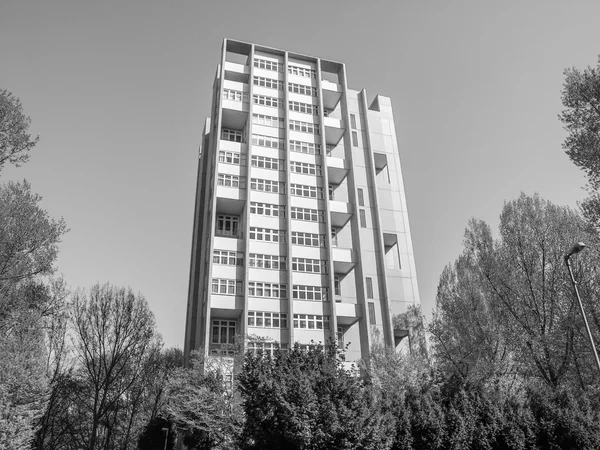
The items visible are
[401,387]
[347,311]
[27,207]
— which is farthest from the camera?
[347,311]

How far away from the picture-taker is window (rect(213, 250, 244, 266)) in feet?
132

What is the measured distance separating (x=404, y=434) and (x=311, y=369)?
16.3 ft

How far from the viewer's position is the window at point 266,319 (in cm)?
3800

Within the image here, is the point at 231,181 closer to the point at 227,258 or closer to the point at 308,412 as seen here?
the point at 227,258

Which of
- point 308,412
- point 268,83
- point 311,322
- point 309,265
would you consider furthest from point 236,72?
point 308,412

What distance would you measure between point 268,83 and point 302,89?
403cm

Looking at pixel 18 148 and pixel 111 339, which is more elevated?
pixel 18 148

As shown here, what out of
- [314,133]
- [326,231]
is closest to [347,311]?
[326,231]

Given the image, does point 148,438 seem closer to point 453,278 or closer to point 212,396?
point 212,396

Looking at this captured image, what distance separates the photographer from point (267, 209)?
43.6 meters

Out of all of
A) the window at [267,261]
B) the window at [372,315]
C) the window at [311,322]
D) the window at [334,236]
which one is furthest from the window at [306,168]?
the window at [311,322]

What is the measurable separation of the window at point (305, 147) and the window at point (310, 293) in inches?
594

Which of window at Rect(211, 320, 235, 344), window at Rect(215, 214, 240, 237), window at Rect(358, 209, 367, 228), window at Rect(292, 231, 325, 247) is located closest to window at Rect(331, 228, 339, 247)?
window at Rect(292, 231, 325, 247)

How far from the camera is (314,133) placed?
1923 inches
